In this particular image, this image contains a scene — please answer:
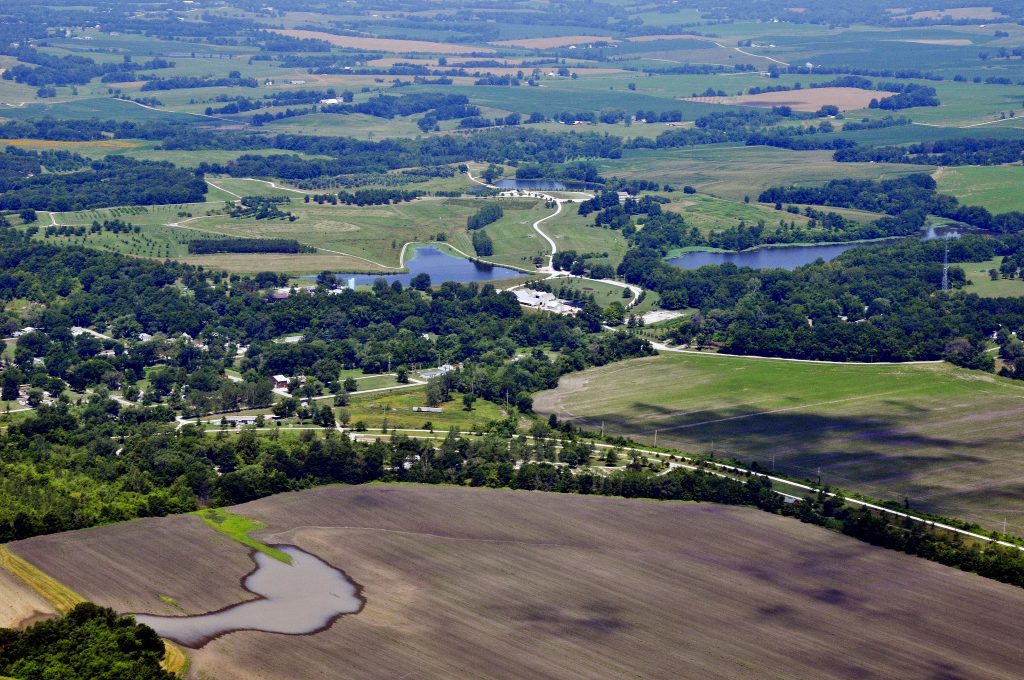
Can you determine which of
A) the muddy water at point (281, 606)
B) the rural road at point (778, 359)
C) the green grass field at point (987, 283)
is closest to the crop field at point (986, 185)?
the green grass field at point (987, 283)

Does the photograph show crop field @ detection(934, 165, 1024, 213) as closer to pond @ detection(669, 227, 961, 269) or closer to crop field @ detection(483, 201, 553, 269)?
pond @ detection(669, 227, 961, 269)

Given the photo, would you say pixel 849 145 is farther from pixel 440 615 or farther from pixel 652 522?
pixel 440 615

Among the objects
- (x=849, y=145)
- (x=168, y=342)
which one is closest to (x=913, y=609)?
(x=168, y=342)

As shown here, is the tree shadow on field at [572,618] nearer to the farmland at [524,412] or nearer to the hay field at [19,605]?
the farmland at [524,412]

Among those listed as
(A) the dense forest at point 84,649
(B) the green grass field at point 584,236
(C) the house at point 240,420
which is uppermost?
(B) the green grass field at point 584,236

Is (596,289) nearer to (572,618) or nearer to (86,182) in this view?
(86,182)

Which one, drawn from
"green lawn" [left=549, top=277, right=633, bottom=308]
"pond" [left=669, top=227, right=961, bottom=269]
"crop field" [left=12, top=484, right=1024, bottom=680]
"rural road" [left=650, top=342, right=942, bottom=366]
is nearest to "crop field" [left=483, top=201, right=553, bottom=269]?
"green lawn" [left=549, top=277, right=633, bottom=308]
